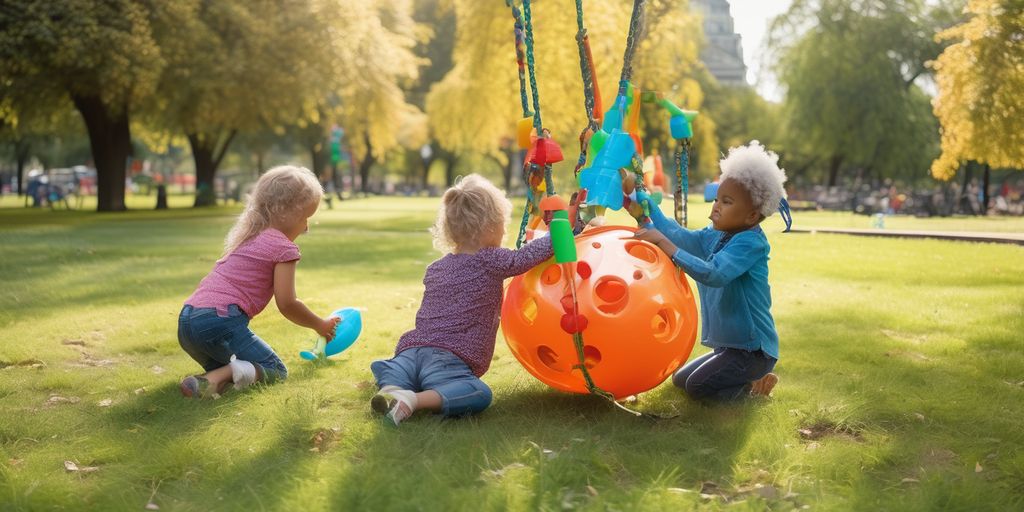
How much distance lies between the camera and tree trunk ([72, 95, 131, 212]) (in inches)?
1123

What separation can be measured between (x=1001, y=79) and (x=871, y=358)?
1836 cm

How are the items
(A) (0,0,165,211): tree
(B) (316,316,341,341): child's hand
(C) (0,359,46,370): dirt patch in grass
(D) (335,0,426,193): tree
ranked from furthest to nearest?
1. (D) (335,0,426,193): tree
2. (A) (0,0,165,211): tree
3. (C) (0,359,46,370): dirt patch in grass
4. (B) (316,316,341,341): child's hand

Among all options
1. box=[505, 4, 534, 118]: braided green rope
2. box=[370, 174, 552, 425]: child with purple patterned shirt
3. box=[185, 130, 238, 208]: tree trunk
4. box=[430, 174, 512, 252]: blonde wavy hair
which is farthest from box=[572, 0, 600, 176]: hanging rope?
box=[185, 130, 238, 208]: tree trunk

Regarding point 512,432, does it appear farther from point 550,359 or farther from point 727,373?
point 727,373

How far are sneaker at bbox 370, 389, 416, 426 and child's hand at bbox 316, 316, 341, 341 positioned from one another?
1.23 metres

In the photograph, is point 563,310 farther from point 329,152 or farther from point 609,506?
point 329,152

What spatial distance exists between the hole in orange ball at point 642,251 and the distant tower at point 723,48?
73589 millimetres

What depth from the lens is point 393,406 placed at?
445cm

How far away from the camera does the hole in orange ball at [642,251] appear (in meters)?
4.57

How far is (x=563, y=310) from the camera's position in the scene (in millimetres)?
4363

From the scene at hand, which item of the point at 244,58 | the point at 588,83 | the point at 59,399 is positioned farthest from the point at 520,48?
the point at 244,58

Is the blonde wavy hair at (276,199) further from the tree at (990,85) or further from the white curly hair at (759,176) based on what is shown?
the tree at (990,85)

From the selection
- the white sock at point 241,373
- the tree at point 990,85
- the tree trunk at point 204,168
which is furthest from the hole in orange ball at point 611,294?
the tree trunk at point 204,168

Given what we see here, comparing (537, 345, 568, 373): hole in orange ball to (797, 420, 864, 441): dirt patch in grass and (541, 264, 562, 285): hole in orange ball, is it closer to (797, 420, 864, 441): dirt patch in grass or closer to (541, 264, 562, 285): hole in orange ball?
(541, 264, 562, 285): hole in orange ball
